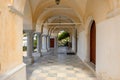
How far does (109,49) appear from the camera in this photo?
537cm

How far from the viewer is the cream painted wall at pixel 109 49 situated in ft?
15.3

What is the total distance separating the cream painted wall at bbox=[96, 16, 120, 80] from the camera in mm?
4656

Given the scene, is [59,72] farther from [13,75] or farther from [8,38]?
[8,38]

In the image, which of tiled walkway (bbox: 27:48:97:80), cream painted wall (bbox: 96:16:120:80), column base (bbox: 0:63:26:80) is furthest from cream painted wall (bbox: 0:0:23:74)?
cream painted wall (bbox: 96:16:120:80)

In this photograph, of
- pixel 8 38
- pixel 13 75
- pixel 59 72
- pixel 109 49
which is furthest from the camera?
pixel 59 72

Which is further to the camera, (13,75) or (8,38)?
(13,75)

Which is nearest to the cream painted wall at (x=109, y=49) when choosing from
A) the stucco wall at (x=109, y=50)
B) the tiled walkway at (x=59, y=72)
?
the stucco wall at (x=109, y=50)

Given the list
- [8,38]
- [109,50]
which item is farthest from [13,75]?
[109,50]

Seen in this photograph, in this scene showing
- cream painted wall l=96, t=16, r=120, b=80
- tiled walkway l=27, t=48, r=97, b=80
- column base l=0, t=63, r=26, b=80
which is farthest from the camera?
tiled walkway l=27, t=48, r=97, b=80

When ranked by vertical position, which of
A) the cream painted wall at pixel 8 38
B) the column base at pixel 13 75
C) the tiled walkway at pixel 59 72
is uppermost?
the cream painted wall at pixel 8 38

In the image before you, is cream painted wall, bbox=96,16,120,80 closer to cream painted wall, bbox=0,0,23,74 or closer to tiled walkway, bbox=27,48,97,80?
tiled walkway, bbox=27,48,97,80

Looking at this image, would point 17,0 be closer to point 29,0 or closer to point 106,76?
point 106,76

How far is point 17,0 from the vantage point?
16.3 feet

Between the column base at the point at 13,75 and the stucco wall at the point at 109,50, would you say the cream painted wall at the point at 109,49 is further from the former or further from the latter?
the column base at the point at 13,75
